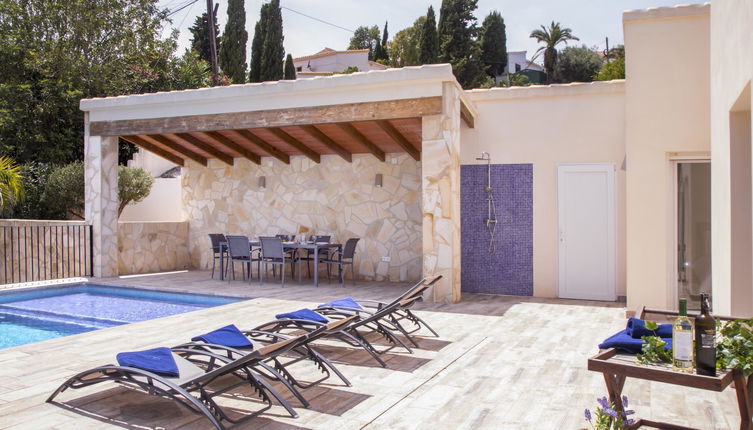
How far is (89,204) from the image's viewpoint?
10648mm

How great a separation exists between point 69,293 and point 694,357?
31.2ft

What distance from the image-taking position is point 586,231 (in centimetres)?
862

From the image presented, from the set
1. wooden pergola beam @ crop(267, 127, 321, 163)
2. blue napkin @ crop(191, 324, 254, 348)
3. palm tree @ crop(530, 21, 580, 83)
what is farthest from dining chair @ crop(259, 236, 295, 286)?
palm tree @ crop(530, 21, 580, 83)

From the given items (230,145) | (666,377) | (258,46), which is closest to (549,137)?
(230,145)

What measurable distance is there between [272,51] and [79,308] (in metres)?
19.7

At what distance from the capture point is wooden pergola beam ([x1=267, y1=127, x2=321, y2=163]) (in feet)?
33.0

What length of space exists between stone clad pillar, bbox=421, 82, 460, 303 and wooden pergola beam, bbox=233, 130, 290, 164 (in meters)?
3.99

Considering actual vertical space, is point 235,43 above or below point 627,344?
above

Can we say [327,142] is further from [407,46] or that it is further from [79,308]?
[407,46]

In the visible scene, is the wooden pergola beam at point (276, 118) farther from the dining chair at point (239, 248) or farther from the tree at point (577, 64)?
the tree at point (577, 64)

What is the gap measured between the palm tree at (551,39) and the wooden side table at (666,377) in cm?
3602

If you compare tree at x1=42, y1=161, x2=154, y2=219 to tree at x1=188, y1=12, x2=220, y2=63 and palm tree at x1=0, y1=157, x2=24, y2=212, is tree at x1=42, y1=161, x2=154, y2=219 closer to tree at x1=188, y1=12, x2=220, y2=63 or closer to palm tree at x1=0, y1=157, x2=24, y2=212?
palm tree at x1=0, y1=157, x2=24, y2=212

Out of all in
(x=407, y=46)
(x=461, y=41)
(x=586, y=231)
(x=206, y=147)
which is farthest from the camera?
(x=407, y=46)

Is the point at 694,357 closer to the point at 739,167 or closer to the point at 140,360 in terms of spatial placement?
the point at 739,167
